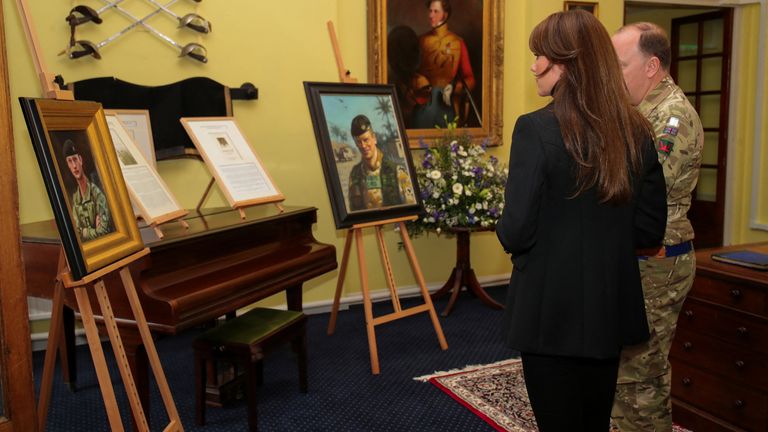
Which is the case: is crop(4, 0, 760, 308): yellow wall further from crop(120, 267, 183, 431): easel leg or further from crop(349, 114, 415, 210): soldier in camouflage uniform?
crop(120, 267, 183, 431): easel leg

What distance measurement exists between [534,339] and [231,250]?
1.76m

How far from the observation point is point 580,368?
5.43ft

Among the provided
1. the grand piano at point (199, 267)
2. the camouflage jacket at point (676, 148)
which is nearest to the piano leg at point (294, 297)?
the grand piano at point (199, 267)

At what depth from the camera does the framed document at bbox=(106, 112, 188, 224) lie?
2674mm

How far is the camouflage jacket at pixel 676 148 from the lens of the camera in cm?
208

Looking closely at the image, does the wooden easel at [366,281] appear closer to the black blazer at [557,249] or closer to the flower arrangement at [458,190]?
the flower arrangement at [458,190]

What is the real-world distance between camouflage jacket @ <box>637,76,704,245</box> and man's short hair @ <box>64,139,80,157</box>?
5.89ft

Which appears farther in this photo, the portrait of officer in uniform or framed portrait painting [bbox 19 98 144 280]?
the portrait of officer in uniform

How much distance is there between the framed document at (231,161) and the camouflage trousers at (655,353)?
6.10ft

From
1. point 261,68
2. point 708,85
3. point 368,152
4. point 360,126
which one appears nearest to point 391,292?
point 368,152

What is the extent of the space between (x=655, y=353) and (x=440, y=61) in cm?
323

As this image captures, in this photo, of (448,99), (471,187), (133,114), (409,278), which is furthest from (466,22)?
(133,114)

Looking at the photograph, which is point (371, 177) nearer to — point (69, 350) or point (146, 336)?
point (146, 336)

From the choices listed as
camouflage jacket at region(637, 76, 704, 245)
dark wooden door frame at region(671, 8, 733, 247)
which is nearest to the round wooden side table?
camouflage jacket at region(637, 76, 704, 245)
